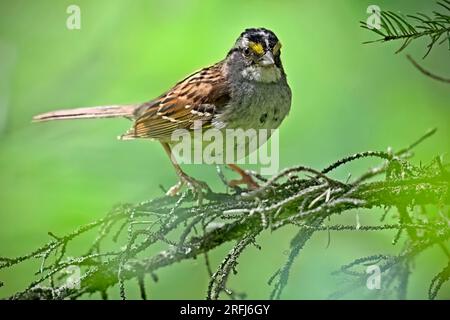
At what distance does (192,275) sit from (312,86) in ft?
2.90

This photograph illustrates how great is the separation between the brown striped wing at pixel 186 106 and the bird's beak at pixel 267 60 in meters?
0.19

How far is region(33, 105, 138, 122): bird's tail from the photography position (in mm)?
3170

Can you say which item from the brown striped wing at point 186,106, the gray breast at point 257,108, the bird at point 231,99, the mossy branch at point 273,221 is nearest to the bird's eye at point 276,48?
the bird at point 231,99

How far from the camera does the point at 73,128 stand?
324 cm

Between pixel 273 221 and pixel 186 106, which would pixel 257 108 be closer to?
pixel 186 106

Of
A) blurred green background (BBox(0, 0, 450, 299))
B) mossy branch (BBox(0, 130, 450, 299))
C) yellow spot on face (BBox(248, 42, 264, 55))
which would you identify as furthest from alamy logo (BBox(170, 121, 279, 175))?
mossy branch (BBox(0, 130, 450, 299))

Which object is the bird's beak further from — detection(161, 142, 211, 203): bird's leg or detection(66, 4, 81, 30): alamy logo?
detection(66, 4, 81, 30): alamy logo

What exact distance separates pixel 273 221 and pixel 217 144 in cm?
80

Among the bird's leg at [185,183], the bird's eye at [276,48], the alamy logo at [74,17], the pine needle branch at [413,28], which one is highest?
the alamy logo at [74,17]

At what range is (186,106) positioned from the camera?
9.80 ft

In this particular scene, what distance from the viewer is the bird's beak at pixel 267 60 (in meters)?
2.61

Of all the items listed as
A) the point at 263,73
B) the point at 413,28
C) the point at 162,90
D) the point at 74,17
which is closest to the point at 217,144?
the point at 263,73

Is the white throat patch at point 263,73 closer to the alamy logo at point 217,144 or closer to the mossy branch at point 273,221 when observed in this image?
the alamy logo at point 217,144

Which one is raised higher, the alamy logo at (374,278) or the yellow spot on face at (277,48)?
the yellow spot on face at (277,48)
